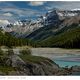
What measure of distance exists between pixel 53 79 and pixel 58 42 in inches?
21.3

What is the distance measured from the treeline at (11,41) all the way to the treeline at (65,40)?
0.57 ft

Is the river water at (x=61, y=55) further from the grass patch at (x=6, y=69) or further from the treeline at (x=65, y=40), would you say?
the grass patch at (x=6, y=69)

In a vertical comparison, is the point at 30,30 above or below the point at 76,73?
above

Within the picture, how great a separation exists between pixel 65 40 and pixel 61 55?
0.73ft

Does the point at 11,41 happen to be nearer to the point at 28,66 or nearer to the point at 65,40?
the point at 28,66

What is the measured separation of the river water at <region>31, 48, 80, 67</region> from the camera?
5.01 metres

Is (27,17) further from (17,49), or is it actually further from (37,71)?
(37,71)

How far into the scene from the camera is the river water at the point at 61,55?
16.4ft

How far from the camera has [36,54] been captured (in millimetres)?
5027

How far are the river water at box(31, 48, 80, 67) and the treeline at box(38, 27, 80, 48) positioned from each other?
0.24 ft

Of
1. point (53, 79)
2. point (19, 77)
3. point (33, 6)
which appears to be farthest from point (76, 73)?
point (33, 6)

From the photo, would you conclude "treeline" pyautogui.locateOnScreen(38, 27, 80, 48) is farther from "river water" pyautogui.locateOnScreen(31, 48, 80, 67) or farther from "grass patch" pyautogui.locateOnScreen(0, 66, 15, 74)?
"grass patch" pyautogui.locateOnScreen(0, 66, 15, 74)

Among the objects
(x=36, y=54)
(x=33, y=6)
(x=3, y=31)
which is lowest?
(x=36, y=54)

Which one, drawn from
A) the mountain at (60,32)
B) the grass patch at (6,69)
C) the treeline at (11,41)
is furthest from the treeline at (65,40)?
the grass patch at (6,69)
